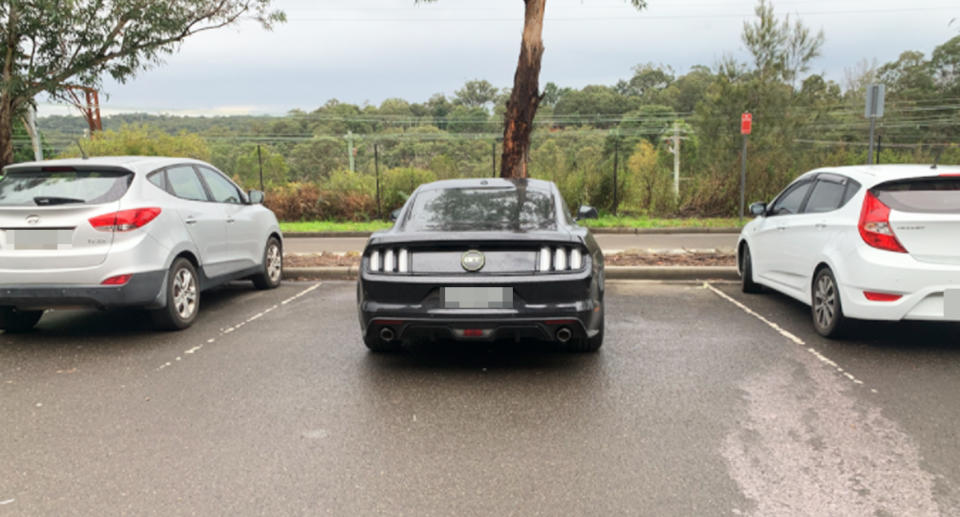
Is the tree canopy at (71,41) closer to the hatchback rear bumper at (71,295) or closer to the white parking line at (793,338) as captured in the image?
the hatchback rear bumper at (71,295)

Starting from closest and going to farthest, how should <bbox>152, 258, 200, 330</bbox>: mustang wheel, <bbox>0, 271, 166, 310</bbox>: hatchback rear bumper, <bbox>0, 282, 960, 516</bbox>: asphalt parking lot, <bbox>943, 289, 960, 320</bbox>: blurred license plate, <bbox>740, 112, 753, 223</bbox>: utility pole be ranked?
<bbox>0, 282, 960, 516</bbox>: asphalt parking lot < <bbox>943, 289, 960, 320</bbox>: blurred license plate < <bbox>0, 271, 166, 310</bbox>: hatchback rear bumper < <bbox>152, 258, 200, 330</bbox>: mustang wheel < <bbox>740, 112, 753, 223</bbox>: utility pole

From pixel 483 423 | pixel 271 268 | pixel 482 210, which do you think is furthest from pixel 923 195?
pixel 271 268

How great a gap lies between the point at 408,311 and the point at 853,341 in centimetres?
391

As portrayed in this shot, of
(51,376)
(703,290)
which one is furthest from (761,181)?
(51,376)

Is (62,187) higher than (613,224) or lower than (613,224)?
higher

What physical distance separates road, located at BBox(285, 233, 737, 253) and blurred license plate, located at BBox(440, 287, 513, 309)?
6.75 metres

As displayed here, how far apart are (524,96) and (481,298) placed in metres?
6.60

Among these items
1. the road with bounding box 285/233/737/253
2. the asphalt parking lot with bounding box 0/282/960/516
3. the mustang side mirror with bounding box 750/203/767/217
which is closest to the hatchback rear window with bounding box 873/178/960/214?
the asphalt parking lot with bounding box 0/282/960/516

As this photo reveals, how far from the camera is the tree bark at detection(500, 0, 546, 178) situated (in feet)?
33.6

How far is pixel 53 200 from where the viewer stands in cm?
570

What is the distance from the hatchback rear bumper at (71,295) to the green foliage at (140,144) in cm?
1559

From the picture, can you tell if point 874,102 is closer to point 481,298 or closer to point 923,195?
point 923,195

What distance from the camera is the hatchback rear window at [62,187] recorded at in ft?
18.8

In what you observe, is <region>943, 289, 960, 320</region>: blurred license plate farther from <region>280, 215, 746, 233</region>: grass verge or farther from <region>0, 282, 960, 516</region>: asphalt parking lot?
<region>280, 215, 746, 233</region>: grass verge
